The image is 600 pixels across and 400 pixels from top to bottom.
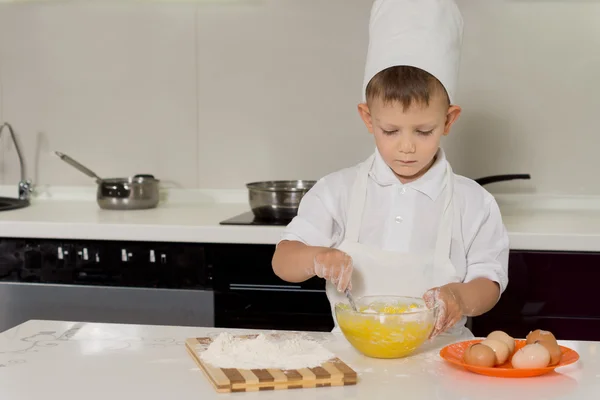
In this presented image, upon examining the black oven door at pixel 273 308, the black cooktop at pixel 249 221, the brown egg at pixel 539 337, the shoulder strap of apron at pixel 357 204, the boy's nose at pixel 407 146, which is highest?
the boy's nose at pixel 407 146

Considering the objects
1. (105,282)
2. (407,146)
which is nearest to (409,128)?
(407,146)

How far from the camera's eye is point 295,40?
2.89m

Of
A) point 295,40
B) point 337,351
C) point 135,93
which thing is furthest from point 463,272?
point 135,93

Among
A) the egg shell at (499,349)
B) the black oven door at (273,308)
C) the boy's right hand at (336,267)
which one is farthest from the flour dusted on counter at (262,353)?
the black oven door at (273,308)

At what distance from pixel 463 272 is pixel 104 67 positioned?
1.71 metres

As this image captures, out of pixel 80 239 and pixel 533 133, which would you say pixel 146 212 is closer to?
pixel 80 239

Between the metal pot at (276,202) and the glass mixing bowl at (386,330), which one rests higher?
the metal pot at (276,202)

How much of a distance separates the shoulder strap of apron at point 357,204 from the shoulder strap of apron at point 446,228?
0.17 m

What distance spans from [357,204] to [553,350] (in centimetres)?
64

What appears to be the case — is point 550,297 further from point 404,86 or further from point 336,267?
point 336,267

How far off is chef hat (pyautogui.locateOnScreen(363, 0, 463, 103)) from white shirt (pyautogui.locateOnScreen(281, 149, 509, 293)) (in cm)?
22

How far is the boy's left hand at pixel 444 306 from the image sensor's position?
142 centimetres

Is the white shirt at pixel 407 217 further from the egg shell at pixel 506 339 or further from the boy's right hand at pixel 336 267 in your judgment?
the egg shell at pixel 506 339

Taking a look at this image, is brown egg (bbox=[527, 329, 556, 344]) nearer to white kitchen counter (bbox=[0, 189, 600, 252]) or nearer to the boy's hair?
the boy's hair
